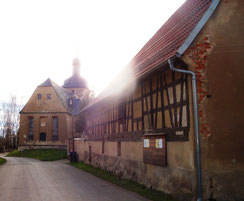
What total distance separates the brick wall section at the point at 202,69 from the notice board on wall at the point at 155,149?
1.93m

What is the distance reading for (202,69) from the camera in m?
8.84

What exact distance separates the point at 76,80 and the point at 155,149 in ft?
196

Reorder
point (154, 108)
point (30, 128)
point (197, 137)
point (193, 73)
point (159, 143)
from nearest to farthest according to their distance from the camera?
point (197, 137) → point (193, 73) → point (159, 143) → point (154, 108) → point (30, 128)

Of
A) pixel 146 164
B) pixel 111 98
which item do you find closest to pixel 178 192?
pixel 146 164

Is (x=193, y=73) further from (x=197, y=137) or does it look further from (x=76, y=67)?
(x=76, y=67)

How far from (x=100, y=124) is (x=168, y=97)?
34.5 feet

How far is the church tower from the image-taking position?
221 ft

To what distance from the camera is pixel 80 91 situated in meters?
67.2

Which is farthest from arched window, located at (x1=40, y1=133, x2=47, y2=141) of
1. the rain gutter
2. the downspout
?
the downspout

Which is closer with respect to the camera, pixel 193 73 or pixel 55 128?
pixel 193 73

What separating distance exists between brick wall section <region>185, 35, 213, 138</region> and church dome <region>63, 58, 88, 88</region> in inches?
2356

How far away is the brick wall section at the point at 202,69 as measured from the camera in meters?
8.48

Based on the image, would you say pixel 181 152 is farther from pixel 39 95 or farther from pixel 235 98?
pixel 39 95

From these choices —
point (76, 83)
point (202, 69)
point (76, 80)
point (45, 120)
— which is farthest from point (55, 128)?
point (202, 69)
